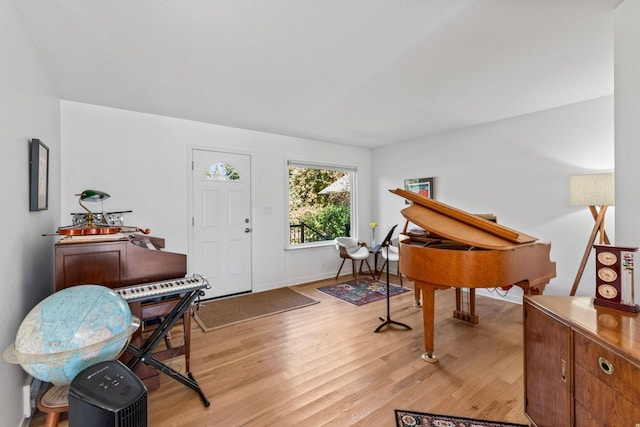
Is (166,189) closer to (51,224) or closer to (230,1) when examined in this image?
(51,224)

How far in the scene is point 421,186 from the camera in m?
4.65

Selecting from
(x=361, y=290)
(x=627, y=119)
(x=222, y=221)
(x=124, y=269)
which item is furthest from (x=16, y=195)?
(x=361, y=290)

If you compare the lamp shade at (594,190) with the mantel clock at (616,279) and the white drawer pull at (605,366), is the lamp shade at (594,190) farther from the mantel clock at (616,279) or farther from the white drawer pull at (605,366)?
the white drawer pull at (605,366)

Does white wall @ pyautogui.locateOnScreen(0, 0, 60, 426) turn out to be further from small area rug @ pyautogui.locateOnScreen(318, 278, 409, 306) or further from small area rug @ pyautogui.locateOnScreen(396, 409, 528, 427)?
small area rug @ pyautogui.locateOnScreen(318, 278, 409, 306)

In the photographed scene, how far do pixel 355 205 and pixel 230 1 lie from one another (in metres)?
4.17

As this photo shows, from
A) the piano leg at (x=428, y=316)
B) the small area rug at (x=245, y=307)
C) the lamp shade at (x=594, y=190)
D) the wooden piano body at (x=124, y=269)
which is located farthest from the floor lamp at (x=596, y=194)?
the wooden piano body at (x=124, y=269)

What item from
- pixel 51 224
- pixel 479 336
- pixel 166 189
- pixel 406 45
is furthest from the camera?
pixel 166 189

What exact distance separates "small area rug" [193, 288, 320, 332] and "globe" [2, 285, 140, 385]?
187 cm

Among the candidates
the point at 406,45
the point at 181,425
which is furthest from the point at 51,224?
the point at 406,45

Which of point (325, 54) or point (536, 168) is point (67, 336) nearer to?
point (325, 54)

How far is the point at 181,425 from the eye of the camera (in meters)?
1.62

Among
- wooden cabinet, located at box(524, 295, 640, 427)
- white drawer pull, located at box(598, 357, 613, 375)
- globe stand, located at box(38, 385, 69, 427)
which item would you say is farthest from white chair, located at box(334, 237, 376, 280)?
globe stand, located at box(38, 385, 69, 427)

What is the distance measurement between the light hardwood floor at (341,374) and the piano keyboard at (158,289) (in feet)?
2.46

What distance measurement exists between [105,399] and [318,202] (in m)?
4.35
